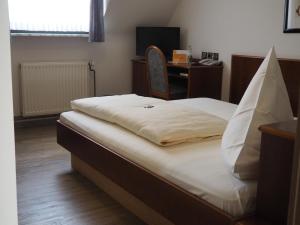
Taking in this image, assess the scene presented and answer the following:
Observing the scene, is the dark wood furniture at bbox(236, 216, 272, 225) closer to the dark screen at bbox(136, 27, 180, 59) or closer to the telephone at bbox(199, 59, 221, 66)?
the telephone at bbox(199, 59, 221, 66)

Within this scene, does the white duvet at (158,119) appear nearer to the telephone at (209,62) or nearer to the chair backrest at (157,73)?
the chair backrest at (157,73)

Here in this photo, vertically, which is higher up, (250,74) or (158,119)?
(250,74)

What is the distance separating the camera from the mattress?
1501mm

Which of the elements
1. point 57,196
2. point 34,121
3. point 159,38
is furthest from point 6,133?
point 159,38

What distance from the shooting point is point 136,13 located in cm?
487

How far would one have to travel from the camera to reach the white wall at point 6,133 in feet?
2.17

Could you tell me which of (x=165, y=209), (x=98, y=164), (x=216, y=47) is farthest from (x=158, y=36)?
(x=165, y=209)

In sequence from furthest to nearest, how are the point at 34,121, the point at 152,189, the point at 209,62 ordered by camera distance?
the point at 34,121 → the point at 209,62 → the point at 152,189

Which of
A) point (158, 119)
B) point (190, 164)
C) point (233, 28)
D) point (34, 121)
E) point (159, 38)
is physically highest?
point (233, 28)

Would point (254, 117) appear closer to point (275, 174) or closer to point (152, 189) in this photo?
point (275, 174)

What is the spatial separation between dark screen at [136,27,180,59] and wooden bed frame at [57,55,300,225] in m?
1.81

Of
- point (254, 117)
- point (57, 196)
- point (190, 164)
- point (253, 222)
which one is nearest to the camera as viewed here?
point (253, 222)

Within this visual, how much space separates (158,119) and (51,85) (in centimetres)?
251

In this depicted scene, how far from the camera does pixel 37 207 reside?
7.88ft
